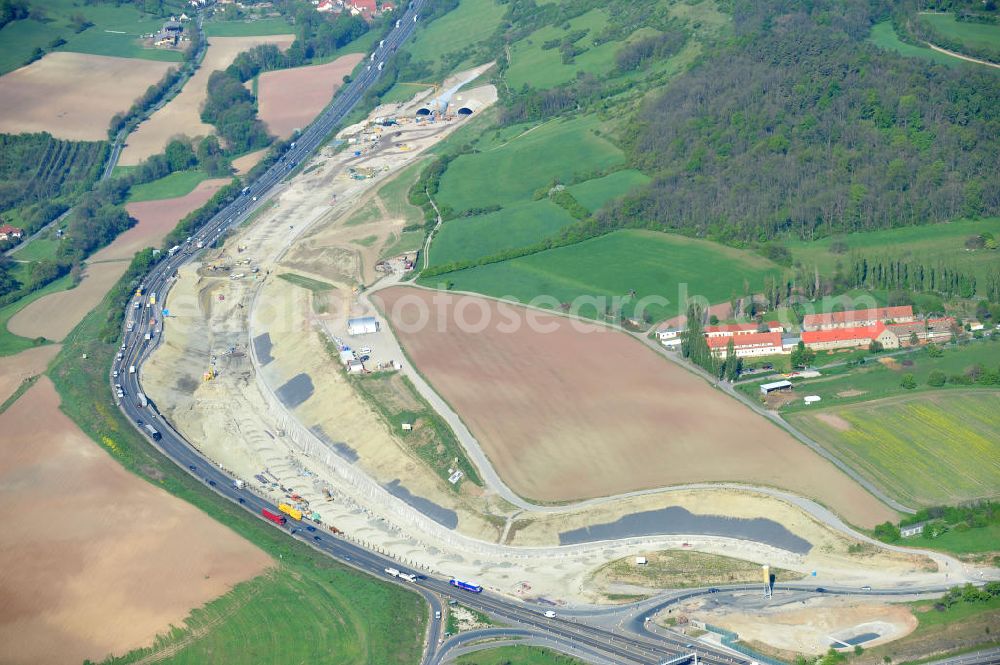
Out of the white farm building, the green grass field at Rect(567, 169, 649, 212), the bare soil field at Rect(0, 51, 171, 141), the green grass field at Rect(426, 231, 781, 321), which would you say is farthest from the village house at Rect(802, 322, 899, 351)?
the bare soil field at Rect(0, 51, 171, 141)

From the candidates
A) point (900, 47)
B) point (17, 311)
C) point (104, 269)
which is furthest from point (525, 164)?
point (17, 311)

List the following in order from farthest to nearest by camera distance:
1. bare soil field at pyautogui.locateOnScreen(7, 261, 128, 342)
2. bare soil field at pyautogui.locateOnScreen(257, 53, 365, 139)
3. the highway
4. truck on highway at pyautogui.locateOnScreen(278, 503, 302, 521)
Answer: bare soil field at pyautogui.locateOnScreen(257, 53, 365, 139), bare soil field at pyautogui.locateOnScreen(7, 261, 128, 342), truck on highway at pyautogui.locateOnScreen(278, 503, 302, 521), the highway

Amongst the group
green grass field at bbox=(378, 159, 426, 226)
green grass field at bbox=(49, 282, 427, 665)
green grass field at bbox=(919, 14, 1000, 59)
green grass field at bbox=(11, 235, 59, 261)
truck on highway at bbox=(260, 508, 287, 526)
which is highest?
green grass field at bbox=(919, 14, 1000, 59)

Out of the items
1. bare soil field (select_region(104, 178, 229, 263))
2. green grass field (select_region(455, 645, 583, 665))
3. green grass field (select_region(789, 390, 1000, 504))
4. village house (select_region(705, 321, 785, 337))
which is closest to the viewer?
green grass field (select_region(455, 645, 583, 665))

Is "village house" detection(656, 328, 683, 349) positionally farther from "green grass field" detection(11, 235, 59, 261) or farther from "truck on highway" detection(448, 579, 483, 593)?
"green grass field" detection(11, 235, 59, 261)

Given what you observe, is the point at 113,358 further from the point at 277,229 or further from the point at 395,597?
the point at 395,597

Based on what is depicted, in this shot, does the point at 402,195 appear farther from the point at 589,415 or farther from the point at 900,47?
the point at 900,47
